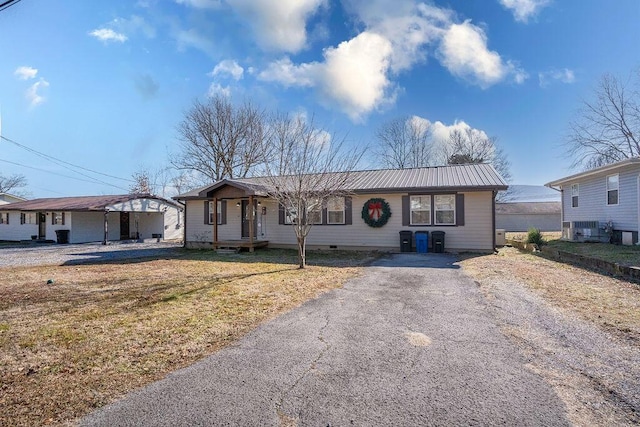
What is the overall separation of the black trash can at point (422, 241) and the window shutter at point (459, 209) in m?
1.26

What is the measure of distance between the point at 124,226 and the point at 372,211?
18.5 meters

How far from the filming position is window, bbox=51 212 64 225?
21030 millimetres

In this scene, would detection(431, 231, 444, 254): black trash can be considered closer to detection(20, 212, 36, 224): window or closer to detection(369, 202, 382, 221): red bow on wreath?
detection(369, 202, 382, 221): red bow on wreath

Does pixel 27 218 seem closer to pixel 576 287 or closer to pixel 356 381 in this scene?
pixel 356 381

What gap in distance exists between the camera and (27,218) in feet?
75.4

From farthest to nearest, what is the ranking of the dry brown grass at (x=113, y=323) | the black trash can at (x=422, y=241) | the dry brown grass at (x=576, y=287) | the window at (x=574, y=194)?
the window at (x=574, y=194)
the black trash can at (x=422, y=241)
the dry brown grass at (x=576, y=287)
the dry brown grass at (x=113, y=323)

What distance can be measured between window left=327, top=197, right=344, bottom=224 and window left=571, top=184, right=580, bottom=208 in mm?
12503

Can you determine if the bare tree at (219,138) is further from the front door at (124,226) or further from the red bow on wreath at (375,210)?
the red bow on wreath at (375,210)

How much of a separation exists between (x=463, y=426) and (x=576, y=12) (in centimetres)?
1425

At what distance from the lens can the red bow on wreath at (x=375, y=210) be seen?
13695 mm

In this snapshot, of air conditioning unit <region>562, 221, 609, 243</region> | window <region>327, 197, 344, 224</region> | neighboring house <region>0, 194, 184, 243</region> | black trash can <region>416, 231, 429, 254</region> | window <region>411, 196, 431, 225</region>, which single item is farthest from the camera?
neighboring house <region>0, 194, 184, 243</region>

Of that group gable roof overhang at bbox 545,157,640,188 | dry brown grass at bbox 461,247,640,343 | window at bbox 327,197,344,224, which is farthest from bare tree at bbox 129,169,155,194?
gable roof overhang at bbox 545,157,640,188

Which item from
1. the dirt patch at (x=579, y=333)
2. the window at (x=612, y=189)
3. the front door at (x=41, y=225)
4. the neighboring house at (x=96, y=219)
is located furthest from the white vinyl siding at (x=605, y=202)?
the front door at (x=41, y=225)

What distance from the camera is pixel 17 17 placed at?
6.04m
